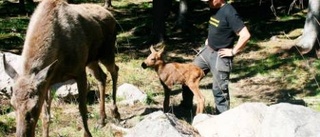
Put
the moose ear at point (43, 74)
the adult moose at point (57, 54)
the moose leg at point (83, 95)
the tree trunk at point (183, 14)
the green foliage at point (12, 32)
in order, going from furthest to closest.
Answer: the tree trunk at point (183, 14) < the green foliage at point (12, 32) < the moose leg at point (83, 95) < the moose ear at point (43, 74) < the adult moose at point (57, 54)

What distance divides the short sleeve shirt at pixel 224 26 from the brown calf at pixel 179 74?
0.73 metres

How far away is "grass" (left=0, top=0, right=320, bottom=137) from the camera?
9.37 metres

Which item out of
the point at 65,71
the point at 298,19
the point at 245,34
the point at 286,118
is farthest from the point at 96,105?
the point at 298,19

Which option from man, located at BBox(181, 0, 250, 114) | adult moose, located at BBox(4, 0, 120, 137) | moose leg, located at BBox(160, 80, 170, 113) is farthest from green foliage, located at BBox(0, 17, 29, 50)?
man, located at BBox(181, 0, 250, 114)

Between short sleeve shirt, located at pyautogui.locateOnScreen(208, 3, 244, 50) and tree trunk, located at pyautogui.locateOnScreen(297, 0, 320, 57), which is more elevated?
short sleeve shirt, located at pyautogui.locateOnScreen(208, 3, 244, 50)

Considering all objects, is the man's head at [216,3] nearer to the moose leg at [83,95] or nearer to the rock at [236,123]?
the rock at [236,123]

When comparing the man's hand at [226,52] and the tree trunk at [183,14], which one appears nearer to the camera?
the man's hand at [226,52]

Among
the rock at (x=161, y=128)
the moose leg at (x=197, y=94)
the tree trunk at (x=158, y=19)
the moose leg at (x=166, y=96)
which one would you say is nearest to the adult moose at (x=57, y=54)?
the moose leg at (x=166, y=96)

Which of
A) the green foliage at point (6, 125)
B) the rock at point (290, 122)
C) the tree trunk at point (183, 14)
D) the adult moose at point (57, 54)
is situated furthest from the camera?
the tree trunk at point (183, 14)

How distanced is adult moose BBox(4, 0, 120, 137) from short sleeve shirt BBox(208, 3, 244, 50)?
2114mm

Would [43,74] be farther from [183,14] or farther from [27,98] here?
[183,14]

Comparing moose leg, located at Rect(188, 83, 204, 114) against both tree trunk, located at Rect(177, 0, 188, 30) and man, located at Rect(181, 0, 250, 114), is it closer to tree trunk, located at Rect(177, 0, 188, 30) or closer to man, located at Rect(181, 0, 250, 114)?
man, located at Rect(181, 0, 250, 114)

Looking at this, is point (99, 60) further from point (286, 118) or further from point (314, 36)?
point (314, 36)

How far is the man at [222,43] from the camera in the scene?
7348 mm
